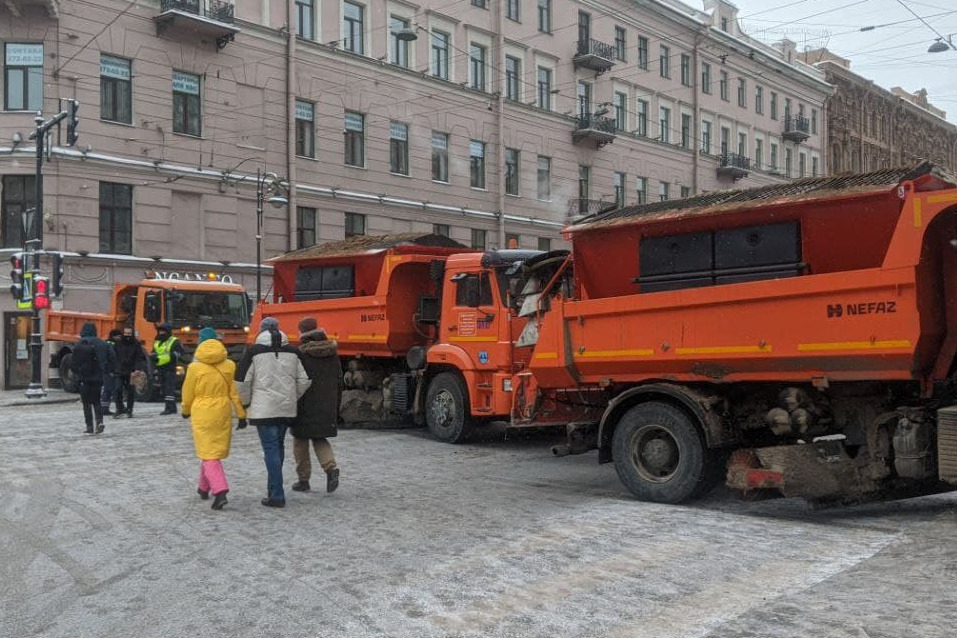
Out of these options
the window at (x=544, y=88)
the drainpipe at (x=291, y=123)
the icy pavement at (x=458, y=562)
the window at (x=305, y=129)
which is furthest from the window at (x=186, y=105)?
the icy pavement at (x=458, y=562)

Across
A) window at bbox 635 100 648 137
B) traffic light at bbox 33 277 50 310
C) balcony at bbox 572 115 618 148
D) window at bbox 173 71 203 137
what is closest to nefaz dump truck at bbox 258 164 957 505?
traffic light at bbox 33 277 50 310

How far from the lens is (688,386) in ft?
27.7

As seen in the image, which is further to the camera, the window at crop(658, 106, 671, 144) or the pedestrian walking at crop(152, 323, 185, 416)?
the window at crop(658, 106, 671, 144)

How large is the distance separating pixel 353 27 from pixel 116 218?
10999 millimetres

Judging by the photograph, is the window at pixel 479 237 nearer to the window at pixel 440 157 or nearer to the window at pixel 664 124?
the window at pixel 440 157

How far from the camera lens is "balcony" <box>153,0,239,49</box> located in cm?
2731

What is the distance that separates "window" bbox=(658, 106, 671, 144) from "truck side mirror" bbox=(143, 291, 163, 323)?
105 feet

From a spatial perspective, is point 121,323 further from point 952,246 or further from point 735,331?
point 952,246

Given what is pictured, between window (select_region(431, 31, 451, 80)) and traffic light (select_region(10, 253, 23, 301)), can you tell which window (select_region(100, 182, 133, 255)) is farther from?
window (select_region(431, 31, 451, 80))

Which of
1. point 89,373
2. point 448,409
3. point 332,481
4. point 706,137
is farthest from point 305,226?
point 706,137

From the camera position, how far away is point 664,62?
154ft

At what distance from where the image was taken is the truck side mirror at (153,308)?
20531 millimetres

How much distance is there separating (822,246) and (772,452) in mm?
1702

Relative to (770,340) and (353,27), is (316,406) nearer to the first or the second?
(770,340)
